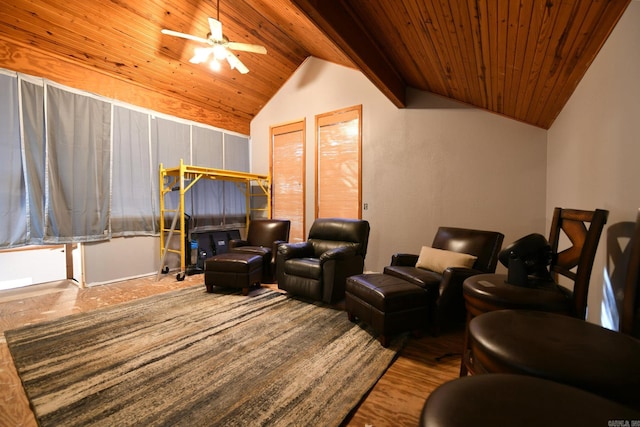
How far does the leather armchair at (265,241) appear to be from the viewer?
3654 mm

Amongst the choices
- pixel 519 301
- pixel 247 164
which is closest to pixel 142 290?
pixel 247 164

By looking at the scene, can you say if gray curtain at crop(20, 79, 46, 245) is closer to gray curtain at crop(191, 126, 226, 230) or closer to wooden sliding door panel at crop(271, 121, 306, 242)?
gray curtain at crop(191, 126, 226, 230)

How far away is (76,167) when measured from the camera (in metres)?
3.46

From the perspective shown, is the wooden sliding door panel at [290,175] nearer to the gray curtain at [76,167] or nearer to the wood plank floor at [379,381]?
the wood plank floor at [379,381]

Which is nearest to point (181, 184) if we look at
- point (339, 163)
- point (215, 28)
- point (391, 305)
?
point (215, 28)

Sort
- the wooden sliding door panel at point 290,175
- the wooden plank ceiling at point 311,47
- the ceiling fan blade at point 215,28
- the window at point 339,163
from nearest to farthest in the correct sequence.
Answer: the wooden plank ceiling at point 311,47
the ceiling fan blade at point 215,28
the window at point 339,163
the wooden sliding door panel at point 290,175

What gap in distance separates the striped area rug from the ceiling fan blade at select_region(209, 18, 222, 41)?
281 centimetres

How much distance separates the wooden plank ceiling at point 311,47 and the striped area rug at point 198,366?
85.7 inches

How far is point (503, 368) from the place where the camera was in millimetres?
819

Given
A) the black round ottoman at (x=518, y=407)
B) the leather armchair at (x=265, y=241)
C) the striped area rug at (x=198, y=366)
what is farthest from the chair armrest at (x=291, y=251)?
the black round ottoman at (x=518, y=407)

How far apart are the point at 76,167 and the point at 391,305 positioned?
3.98 meters

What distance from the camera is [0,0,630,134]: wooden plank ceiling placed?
1595 millimetres

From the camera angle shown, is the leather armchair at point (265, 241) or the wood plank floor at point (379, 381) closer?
the wood plank floor at point (379, 381)

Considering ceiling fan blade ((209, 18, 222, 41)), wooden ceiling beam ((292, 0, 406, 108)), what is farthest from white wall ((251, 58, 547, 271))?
ceiling fan blade ((209, 18, 222, 41))
